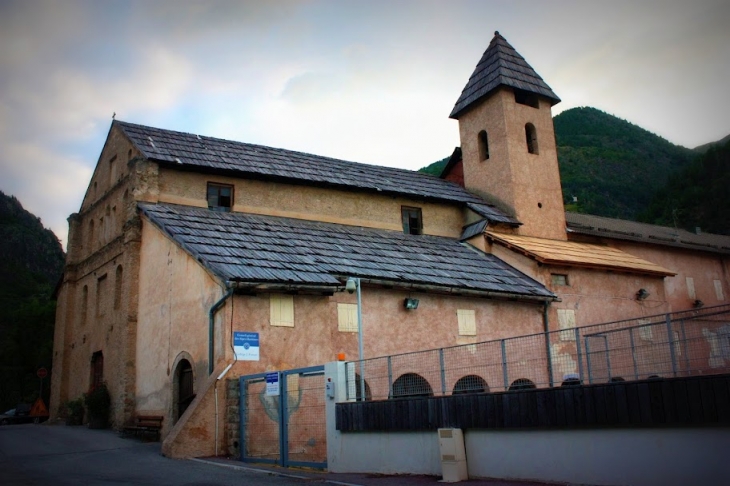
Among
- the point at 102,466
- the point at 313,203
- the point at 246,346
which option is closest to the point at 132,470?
the point at 102,466

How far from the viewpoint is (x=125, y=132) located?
2542 centimetres

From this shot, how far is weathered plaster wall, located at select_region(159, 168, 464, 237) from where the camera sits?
24203mm

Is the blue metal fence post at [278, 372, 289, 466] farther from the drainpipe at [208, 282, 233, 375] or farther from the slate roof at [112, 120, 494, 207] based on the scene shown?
the slate roof at [112, 120, 494, 207]

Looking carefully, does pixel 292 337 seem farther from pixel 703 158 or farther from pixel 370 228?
pixel 703 158

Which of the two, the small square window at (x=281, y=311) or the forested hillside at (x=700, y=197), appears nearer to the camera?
the small square window at (x=281, y=311)

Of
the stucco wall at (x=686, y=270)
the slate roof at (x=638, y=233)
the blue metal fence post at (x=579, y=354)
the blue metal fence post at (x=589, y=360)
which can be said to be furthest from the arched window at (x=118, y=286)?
the stucco wall at (x=686, y=270)

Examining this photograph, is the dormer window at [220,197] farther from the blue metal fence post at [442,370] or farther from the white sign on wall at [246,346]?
the blue metal fence post at [442,370]

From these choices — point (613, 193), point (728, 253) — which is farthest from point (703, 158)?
point (728, 253)

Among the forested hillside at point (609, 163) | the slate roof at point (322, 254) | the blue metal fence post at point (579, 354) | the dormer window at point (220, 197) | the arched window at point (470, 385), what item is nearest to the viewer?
the blue metal fence post at point (579, 354)

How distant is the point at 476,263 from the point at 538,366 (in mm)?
13337

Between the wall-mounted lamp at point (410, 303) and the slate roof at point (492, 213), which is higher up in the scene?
the slate roof at point (492, 213)

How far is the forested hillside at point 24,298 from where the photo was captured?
2327 inches

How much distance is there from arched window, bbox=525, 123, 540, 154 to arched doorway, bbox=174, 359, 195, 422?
19451 millimetres

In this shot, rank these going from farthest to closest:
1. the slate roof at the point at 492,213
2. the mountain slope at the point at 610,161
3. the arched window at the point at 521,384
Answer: the mountain slope at the point at 610,161
the slate roof at the point at 492,213
the arched window at the point at 521,384
